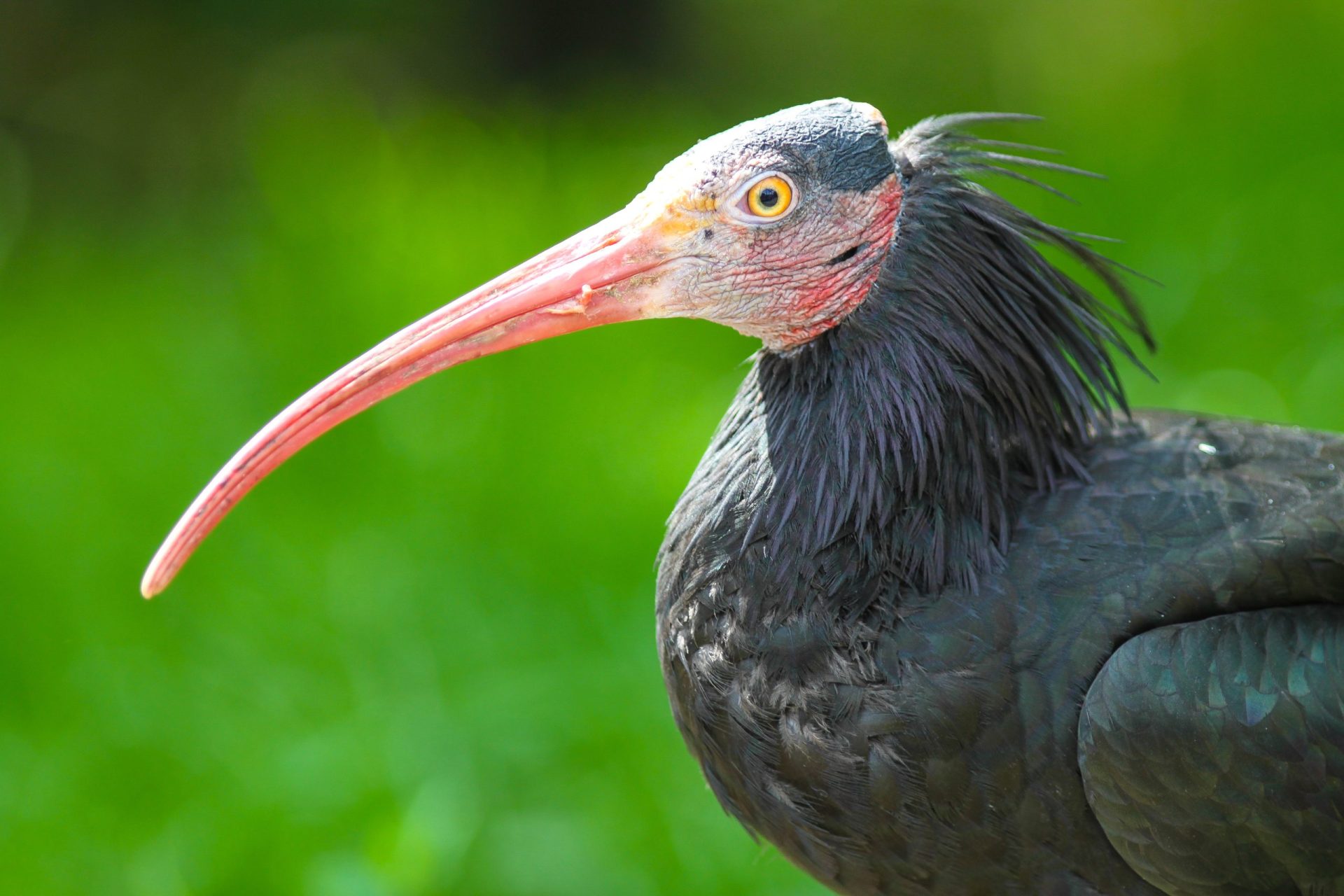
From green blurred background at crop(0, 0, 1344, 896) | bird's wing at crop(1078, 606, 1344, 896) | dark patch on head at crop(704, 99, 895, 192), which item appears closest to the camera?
bird's wing at crop(1078, 606, 1344, 896)

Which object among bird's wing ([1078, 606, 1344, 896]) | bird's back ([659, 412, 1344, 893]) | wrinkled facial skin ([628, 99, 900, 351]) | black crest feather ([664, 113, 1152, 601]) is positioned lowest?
bird's wing ([1078, 606, 1344, 896])

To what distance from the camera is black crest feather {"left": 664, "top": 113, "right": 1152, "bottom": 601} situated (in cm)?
257

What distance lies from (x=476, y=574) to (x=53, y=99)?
4580 millimetres

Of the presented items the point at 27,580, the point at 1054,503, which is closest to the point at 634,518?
the point at 27,580

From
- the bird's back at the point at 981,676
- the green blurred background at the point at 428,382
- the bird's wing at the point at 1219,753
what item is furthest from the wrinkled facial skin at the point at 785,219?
the green blurred background at the point at 428,382

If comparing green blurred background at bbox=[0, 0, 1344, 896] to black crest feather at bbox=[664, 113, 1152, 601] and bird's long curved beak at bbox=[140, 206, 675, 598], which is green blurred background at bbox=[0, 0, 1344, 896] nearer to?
bird's long curved beak at bbox=[140, 206, 675, 598]

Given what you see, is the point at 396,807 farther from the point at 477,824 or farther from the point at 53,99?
the point at 53,99

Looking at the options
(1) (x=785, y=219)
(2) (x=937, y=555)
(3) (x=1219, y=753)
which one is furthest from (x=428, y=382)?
(3) (x=1219, y=753)

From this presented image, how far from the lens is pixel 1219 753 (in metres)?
2.36

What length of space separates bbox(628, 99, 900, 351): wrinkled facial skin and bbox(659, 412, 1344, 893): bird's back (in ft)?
1.40

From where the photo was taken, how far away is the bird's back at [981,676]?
7.94ft

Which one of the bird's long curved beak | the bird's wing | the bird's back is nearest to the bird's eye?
the bird's long curved beak

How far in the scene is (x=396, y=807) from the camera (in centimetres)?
416

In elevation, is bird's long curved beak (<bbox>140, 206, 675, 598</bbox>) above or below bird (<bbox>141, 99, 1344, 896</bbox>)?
above
